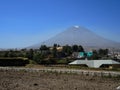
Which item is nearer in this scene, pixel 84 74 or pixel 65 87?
pixel 65 87

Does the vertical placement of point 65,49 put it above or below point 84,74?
above

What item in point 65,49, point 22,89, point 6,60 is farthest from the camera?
point 65,49

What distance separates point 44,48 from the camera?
315 feet

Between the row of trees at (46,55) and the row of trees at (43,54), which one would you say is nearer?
the row of trees at (43,54)

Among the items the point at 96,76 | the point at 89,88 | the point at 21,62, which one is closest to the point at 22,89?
the point at 89,88

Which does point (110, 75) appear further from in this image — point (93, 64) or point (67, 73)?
point (93, 64)

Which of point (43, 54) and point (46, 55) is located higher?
point (46, 55)

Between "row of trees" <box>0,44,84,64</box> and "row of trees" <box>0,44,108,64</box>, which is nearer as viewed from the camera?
"row of trees" <box>0,44,84,64</box>

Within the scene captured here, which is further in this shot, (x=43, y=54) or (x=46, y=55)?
(x=46, y=55)

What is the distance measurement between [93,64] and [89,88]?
88.7ft

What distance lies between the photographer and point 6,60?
95.9ft

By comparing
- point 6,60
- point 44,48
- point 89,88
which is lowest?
point 89,88

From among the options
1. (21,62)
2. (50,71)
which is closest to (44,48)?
(21,62)

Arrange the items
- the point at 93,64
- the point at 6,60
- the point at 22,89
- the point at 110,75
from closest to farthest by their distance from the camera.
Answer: the point at 22,89, the point at 110,75, the point at 6,60, the point at 93,64
